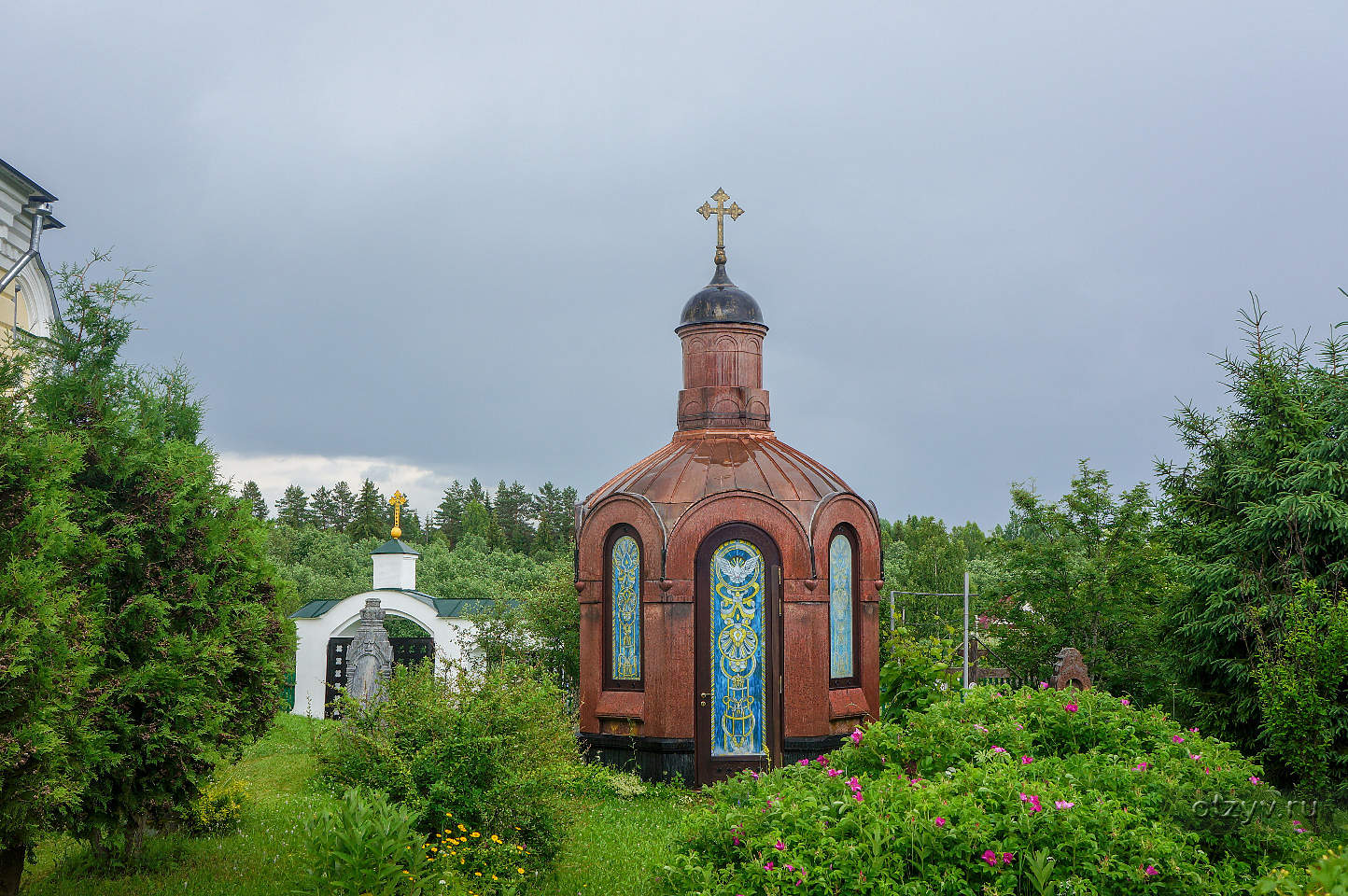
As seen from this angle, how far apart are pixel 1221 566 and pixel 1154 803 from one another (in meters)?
4.83

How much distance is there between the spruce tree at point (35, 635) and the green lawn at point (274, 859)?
5.22ft

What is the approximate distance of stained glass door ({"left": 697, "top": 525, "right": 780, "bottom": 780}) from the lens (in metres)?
12.5

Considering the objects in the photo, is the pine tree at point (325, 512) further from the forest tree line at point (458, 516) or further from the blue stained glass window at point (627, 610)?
the blue stained glass window at point (627, 610)

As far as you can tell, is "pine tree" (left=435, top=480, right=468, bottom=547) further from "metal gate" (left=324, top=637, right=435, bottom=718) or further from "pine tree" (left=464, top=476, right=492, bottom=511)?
"metal gate" (left=324, top=637, right=435, bottom=718)

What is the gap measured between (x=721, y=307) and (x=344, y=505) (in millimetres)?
63009

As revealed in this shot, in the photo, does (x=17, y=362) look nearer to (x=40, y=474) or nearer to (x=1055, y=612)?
(x=40, y=474)

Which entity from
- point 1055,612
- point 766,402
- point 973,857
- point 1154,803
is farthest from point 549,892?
point 1055,612

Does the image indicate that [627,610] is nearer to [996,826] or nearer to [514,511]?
[996,826]

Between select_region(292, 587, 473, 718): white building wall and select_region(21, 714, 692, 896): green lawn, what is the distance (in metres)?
11.8

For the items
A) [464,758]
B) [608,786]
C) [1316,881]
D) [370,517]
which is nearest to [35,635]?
[464,758]

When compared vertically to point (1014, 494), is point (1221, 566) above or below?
below

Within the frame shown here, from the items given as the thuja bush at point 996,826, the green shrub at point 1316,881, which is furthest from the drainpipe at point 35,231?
the green shrub at point 1316,881

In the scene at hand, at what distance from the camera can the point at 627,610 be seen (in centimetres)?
1314

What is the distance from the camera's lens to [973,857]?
210 inches
